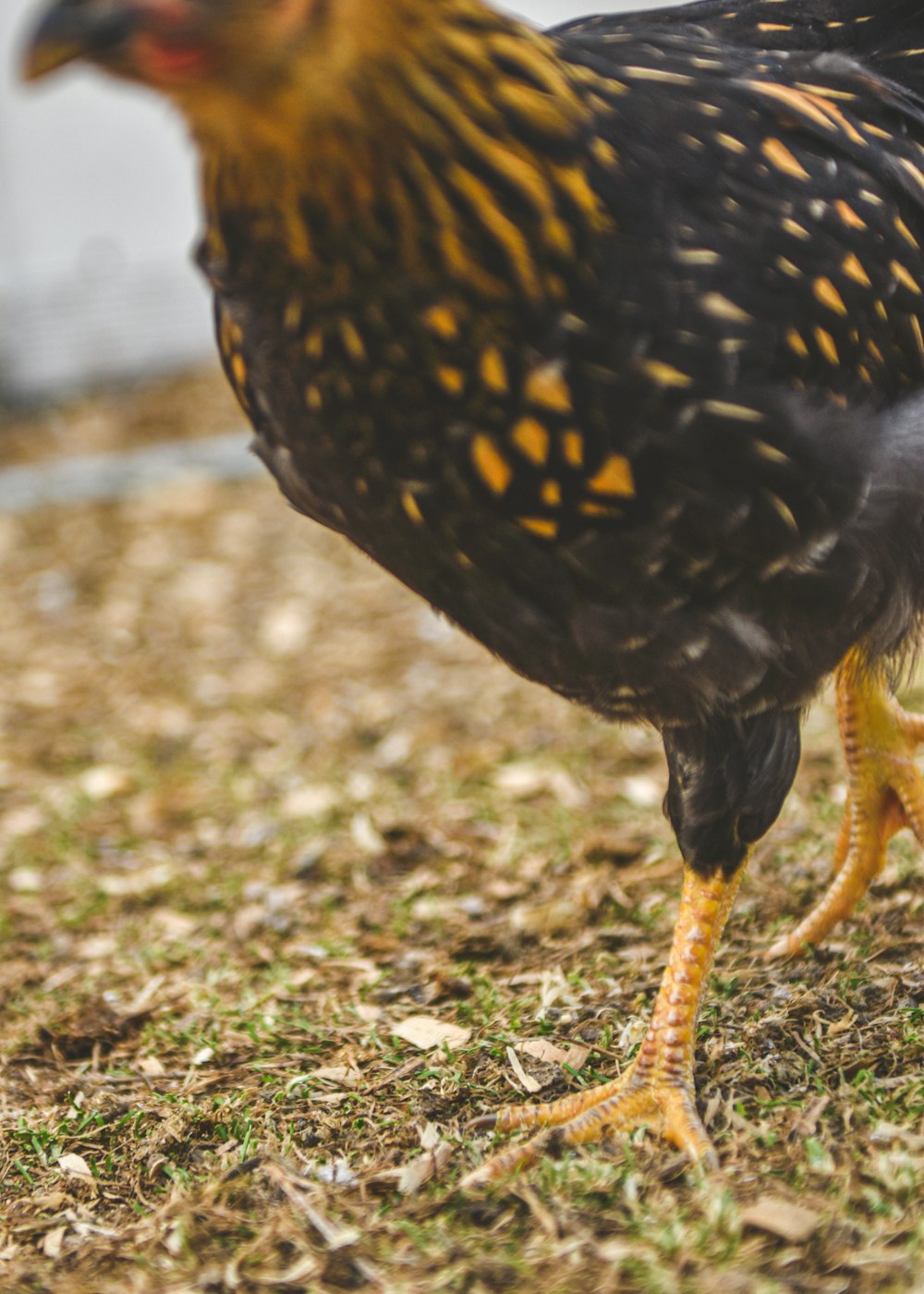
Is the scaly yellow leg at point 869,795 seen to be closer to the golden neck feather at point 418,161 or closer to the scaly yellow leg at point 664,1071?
the scaly yellow leg at point 664,1071

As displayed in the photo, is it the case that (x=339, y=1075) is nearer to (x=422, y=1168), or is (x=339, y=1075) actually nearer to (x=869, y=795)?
(x=422, y=1168)

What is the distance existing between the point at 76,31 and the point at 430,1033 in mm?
1848

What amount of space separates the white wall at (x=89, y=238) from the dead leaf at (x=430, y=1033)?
7.51m

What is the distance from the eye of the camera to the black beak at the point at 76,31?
1.55 m

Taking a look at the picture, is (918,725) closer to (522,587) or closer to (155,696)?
(522,587)

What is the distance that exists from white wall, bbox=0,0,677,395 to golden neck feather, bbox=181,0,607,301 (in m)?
7.94

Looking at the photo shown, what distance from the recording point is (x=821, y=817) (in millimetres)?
3477

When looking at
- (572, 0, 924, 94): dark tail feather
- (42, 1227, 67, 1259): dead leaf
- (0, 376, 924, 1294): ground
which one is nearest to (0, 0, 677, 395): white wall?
(0, 376, 924, 1294): ground

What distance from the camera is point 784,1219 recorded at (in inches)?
76.0

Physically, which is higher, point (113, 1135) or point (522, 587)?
point (522, 587)

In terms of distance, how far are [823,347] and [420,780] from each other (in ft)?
7.61

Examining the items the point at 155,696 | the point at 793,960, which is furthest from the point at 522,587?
the point at 155,696

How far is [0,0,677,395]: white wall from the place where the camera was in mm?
9188

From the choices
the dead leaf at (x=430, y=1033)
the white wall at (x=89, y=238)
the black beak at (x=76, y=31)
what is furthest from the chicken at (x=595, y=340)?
the white wall at (x=89, y=238)
